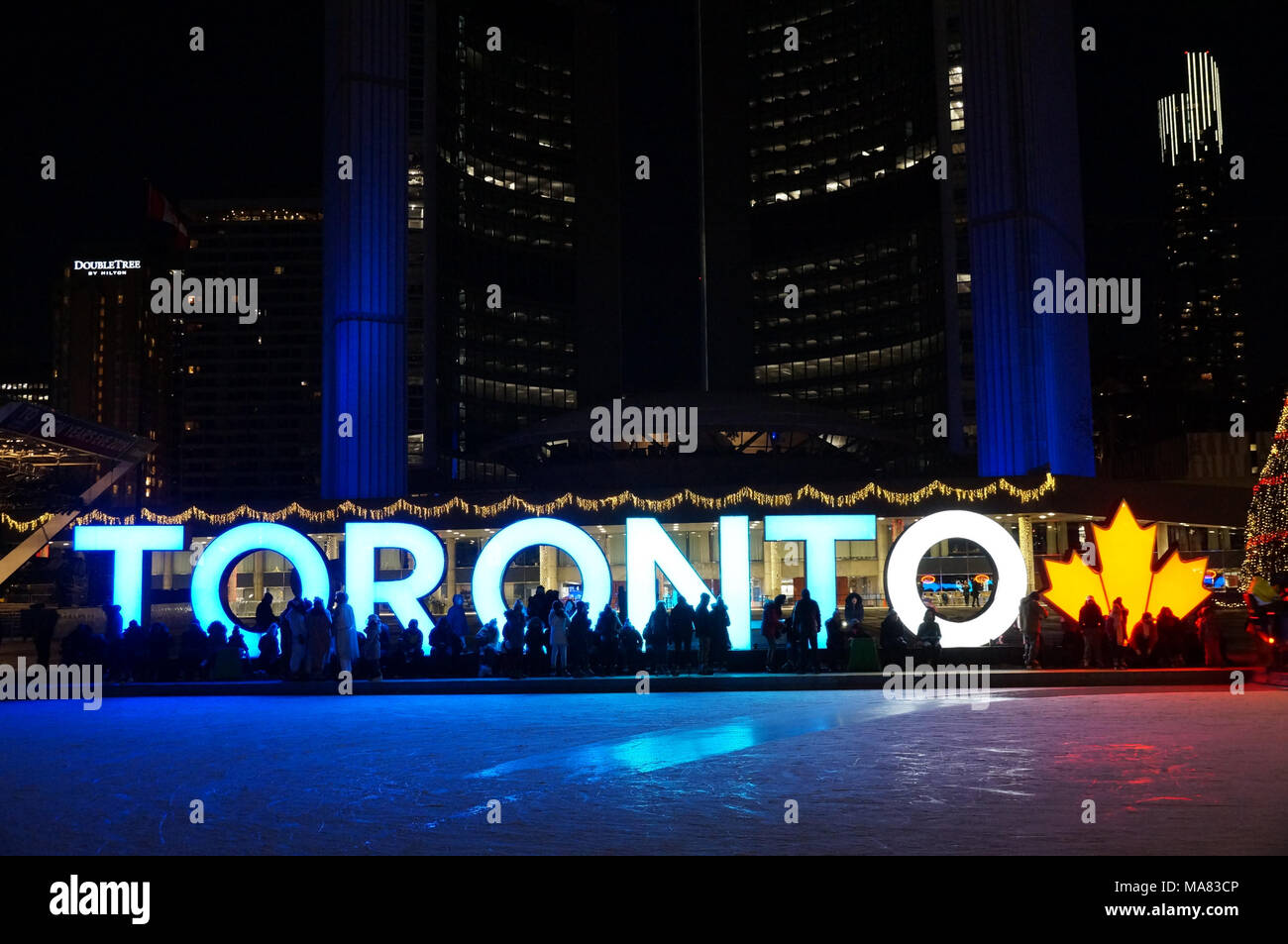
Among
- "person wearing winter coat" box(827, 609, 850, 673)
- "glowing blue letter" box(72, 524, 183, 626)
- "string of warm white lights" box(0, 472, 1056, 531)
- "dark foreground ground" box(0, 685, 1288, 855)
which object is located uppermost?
"string of warm white lights" box(0, 472, 1056, 531)

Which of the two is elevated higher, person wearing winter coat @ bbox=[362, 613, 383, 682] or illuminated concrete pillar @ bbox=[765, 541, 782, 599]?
illuminated concrete pillar @ bbox=[765, 541, 782, 599]

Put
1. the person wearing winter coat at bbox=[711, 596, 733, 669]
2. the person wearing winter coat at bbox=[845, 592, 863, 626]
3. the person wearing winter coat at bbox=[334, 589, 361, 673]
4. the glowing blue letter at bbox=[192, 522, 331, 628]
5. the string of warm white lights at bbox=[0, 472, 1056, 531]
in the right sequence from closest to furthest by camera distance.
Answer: the person wearing winter coat at bbox=[334, 589, 361, 673]
the person wearing winter coat at bbox=[711, 596, 733, 669]
the person wearing winter coat at bbox=[845, 592, 863, 626]
the glowing blue letter at bbox=[192, 522, 331, 628]
the string of warm white lights at bbox=[0, 472, 1056, 531]

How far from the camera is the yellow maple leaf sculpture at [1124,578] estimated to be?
23.0 meters

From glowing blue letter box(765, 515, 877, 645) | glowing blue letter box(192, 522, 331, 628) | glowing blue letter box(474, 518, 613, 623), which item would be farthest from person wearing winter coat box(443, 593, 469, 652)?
glowing blue letter box(765, 515, 877, 645)

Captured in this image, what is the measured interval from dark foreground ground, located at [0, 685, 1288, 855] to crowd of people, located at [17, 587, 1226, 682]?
12.5ft

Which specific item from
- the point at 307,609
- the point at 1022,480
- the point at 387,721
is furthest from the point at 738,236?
the point at 387,721

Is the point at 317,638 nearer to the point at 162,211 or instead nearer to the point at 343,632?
the point at 343,632

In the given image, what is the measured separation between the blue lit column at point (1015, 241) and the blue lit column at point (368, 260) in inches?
1437

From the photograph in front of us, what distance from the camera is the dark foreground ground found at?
8.70 metres

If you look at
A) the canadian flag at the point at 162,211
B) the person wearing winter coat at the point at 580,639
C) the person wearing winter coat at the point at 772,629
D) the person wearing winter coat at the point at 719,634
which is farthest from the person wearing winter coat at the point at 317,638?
the canadian flag at the point at 162,211

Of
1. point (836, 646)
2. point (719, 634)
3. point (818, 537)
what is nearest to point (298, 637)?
point (719, 634)

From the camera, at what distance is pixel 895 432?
240 feet

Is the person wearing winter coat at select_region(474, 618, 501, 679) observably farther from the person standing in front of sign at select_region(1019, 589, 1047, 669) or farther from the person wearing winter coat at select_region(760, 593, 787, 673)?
the person standing in front of sign at select_region(1019, 589, 1047, 669)

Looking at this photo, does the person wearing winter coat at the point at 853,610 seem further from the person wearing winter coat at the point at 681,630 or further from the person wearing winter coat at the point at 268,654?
the person wearing winter coat at the point at 268,654
